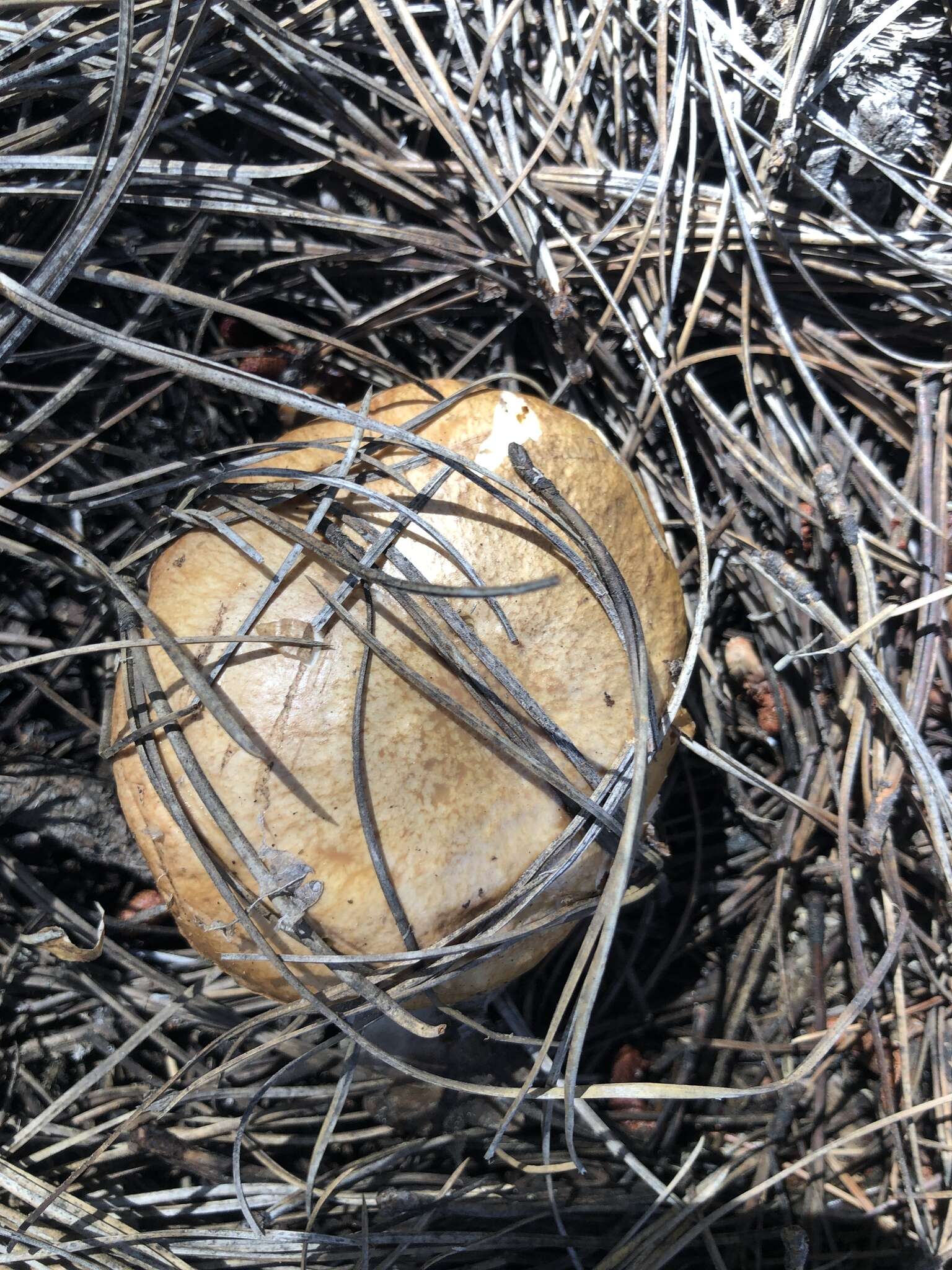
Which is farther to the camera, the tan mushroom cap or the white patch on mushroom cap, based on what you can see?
the white patch on mushroom cap

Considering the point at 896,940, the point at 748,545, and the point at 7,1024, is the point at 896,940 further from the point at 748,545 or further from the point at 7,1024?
the point at 7,1024

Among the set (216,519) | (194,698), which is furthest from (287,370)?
(194,698)

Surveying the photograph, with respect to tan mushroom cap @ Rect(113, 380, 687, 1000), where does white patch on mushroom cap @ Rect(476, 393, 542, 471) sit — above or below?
above

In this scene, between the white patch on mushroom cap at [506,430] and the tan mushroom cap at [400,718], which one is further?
the white patch on mushroom cap at [506,430]

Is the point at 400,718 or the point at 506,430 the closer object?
the point at 400,718

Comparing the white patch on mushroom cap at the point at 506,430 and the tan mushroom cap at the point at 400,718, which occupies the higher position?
the white patch on mushroom cap at the point at 506,430
